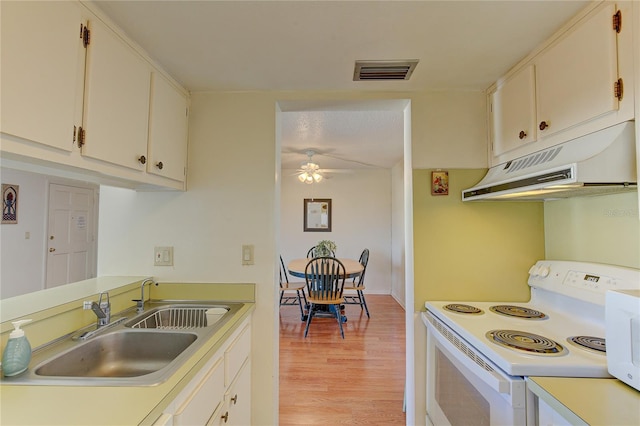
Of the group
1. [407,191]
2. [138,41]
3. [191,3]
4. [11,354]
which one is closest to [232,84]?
[138,41]

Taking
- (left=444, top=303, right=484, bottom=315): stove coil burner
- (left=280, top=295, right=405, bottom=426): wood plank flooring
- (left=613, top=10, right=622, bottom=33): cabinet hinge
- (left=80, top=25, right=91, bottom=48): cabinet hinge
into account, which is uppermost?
(left=613, top=10, right=622, bottom=33): cabinet hinge

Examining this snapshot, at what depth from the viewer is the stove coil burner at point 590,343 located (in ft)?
3.44

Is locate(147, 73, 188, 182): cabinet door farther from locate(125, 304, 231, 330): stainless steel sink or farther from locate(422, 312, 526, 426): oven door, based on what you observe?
locate(422, 312, 526, 426): oven door

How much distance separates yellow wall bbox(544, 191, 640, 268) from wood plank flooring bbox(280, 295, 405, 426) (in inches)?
60.2

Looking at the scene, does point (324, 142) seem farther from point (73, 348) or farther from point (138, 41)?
point (73, 348)

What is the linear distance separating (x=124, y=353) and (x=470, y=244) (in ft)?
6.11

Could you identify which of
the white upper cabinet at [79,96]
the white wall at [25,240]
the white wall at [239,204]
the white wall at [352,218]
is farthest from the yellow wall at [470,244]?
the white wall at [352,218]

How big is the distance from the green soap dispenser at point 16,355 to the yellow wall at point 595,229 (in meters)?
2.23

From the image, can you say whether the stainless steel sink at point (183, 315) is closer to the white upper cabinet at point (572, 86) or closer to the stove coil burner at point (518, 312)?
the stove coil burner at point (518, 312)

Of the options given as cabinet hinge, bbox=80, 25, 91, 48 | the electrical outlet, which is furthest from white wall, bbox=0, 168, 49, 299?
the electrical outlet

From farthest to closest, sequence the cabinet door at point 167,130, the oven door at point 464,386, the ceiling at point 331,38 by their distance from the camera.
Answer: the cabinet door at point 167,130 → the ceiling at point 331,38 → the oven door at point 464,386

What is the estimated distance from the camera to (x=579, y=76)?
3.65ft

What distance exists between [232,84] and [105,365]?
1.53 m

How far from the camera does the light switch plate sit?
1.74 m
